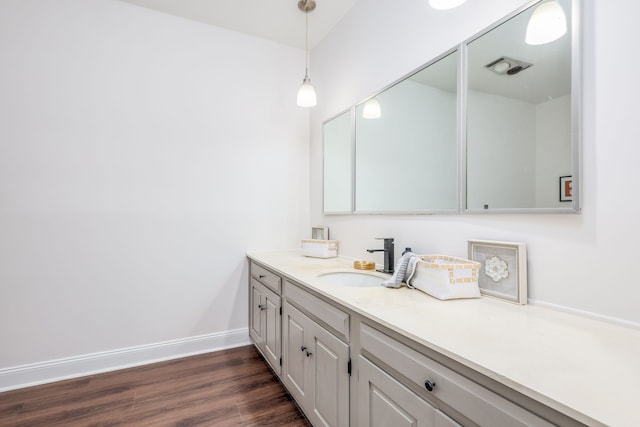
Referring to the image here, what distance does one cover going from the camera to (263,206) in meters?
2.75

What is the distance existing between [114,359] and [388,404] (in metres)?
2.18

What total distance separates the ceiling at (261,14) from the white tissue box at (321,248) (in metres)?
1.78

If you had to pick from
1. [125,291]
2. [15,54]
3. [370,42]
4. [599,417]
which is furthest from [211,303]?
[599,417]

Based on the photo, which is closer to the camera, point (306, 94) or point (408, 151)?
point (408, 151)

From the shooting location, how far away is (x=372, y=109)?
2059 mm

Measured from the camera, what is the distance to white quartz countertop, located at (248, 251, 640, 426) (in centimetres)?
57

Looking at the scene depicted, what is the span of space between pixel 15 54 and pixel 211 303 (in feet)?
7.17

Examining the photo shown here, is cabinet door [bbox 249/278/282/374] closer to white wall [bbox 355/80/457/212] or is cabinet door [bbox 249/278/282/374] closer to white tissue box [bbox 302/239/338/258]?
white tissue box [bbox 302/239/338/258]

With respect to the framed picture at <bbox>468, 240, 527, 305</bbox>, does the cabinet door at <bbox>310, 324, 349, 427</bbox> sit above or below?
below

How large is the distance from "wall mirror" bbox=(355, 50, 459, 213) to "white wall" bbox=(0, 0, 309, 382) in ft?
3.17

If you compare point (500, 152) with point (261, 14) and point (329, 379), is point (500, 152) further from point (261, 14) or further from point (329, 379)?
point (261, 14)

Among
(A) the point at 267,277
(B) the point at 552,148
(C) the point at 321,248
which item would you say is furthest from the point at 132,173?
(B) the point at 552,148

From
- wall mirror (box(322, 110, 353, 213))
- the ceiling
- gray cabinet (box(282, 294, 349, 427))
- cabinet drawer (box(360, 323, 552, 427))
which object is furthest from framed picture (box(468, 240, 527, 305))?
the ceiling

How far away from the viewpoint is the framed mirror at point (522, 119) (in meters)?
1.05
